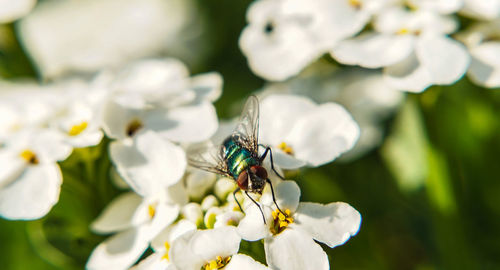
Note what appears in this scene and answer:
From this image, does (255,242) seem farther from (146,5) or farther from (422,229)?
(146,5)

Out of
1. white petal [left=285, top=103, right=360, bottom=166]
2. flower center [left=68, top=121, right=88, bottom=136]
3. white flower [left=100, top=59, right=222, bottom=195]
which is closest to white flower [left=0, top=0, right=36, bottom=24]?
white flower [left=100, top=59, right=222, bottom=195]

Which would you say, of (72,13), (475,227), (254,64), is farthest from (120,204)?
(72,13)

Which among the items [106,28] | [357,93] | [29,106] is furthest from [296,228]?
Answer: [106,28]

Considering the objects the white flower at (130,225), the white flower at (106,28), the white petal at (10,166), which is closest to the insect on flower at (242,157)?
the white flower at (130,225)

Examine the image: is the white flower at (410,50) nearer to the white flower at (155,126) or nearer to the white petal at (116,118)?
the white flower at (155,126)

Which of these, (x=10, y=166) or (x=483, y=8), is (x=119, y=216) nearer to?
(x=10, y=166)
